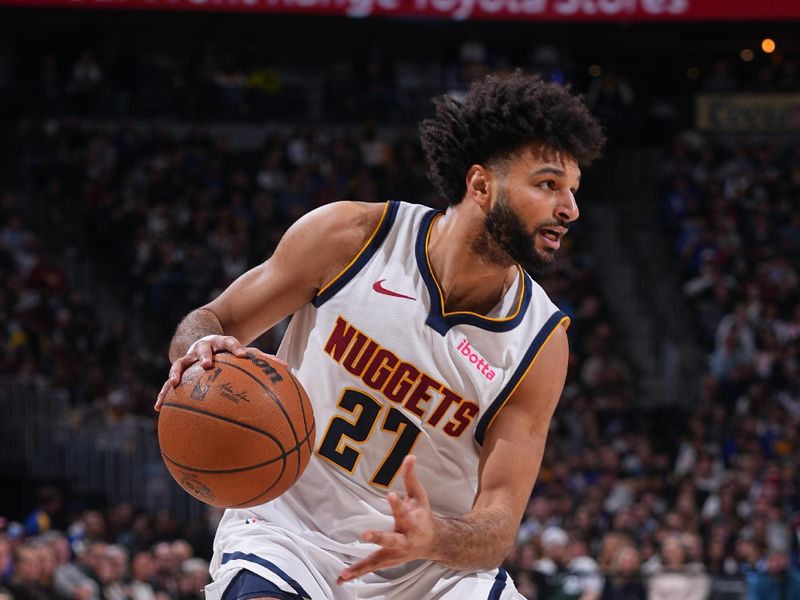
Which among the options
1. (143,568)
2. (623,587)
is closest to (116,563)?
(143,568)

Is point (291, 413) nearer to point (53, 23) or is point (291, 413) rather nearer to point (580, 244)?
point (580, 244)

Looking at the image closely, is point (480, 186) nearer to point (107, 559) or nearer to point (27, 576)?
point (27, 576)

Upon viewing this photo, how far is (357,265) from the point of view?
12.8ft

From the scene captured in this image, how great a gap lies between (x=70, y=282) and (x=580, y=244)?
21.0 feet

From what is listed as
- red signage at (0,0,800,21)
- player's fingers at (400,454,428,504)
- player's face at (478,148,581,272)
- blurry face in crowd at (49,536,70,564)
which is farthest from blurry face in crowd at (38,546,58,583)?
red signage at (0,0,800,21)

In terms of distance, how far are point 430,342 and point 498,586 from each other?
2.39ft

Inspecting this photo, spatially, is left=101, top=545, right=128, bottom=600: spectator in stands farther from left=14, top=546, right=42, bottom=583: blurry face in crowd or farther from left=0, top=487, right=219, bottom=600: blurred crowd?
left=14, top=546, right=42, bottom=583: blurry face in crowd

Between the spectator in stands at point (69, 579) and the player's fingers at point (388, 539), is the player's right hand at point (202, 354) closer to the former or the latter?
the player's fingers at point (388, 539)

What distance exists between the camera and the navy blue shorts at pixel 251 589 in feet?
11.3

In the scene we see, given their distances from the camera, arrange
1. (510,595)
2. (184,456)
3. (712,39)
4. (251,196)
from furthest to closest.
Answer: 1. (712,39)
2. (251,196)
3. (510,595)
4. (184,456)

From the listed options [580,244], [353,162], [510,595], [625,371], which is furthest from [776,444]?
[510,595]

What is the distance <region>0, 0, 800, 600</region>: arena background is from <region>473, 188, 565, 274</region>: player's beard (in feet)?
18.8

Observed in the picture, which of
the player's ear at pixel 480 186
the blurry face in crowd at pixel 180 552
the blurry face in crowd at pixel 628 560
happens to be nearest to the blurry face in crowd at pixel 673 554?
the blurry face in crowd at pixel 628 560

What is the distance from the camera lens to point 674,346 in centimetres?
1536
